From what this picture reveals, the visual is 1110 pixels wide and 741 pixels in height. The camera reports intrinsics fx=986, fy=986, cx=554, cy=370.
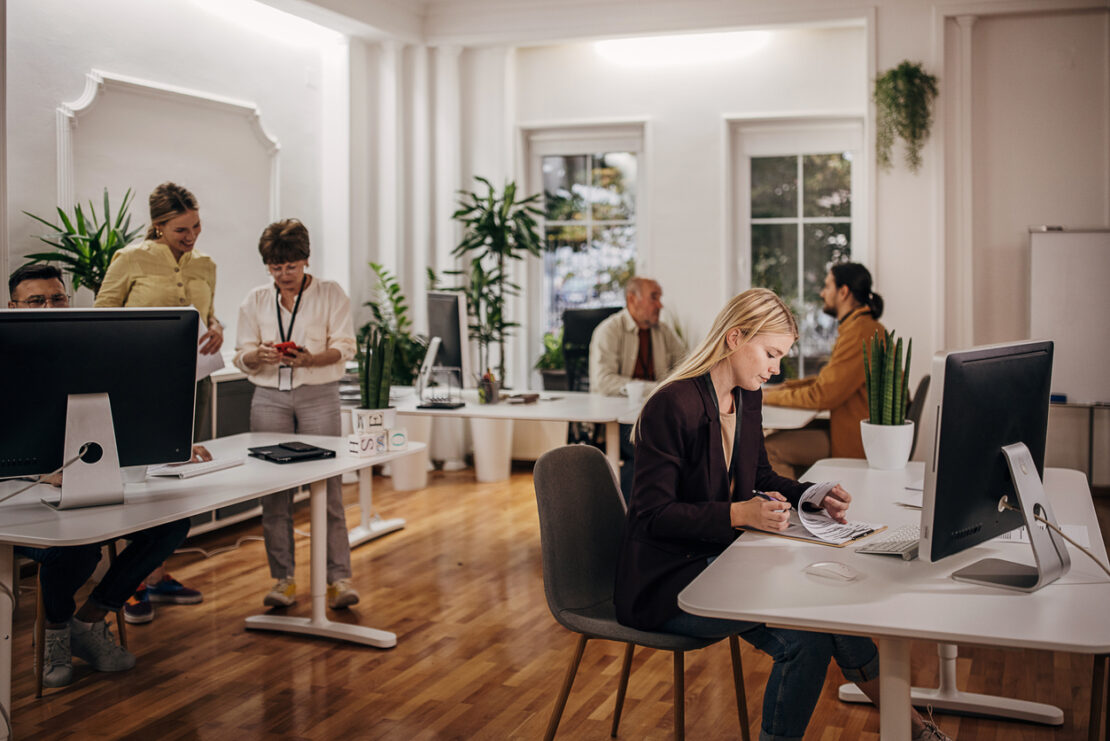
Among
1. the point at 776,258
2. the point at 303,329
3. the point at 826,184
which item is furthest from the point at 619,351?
the point at 826,184

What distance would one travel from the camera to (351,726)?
298cm

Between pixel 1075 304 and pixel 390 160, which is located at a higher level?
pixel 390 160

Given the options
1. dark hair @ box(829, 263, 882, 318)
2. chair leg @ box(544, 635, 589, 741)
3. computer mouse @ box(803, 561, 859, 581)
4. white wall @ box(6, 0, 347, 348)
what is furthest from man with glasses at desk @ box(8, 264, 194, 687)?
dark hair @ box(829, 263, 882, 318)

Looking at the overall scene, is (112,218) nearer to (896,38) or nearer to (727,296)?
(727,296)

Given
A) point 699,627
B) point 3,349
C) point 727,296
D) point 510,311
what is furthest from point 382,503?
point 699,627

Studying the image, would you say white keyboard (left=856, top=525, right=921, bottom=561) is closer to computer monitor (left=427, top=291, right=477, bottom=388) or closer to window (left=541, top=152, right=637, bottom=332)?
computer monitor (left=427, top=291, right=477, bottom=388)

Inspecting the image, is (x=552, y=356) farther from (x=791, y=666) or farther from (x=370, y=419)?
(x=791, y=666)

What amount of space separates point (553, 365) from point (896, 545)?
5.11 meters

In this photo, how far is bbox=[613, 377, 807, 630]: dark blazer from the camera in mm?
2293

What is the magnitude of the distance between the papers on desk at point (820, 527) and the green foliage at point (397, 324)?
13.2 feet

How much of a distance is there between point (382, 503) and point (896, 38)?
4.27 meters

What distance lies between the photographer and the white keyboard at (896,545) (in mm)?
2109

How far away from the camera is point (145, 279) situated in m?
4.16

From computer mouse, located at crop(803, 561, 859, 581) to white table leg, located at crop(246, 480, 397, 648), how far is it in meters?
2.08
